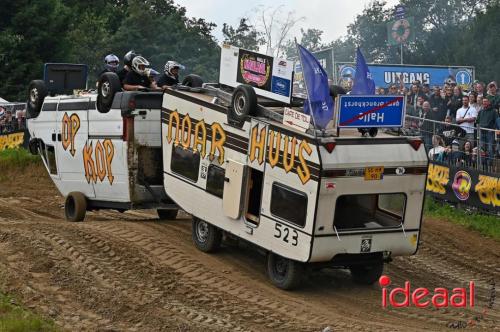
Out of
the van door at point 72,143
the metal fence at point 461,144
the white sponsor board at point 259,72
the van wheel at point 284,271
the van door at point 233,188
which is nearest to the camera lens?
the van wheel at point 284,271

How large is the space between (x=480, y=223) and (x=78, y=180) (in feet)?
26.9

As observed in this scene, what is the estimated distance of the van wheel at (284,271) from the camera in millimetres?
13500

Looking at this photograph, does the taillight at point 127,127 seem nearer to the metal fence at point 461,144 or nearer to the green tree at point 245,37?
the metal fence at point 461,144

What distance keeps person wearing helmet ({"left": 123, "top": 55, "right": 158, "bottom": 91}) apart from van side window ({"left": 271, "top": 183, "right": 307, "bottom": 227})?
5.35m

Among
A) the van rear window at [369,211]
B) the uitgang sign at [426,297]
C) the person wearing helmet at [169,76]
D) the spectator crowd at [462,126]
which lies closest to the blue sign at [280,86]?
the van rear window at [369,211]

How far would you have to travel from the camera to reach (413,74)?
1252 inches

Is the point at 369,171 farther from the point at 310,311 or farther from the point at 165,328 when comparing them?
the point at 165,328

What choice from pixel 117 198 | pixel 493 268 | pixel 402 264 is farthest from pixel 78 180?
pixel 493 268

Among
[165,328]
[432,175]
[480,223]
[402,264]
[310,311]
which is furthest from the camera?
[432,175]

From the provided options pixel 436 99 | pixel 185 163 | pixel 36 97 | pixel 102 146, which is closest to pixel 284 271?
pixel 185 163

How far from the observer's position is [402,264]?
1606 cm

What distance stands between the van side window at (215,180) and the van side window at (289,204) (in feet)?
4.49

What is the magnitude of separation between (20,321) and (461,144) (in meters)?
12.4

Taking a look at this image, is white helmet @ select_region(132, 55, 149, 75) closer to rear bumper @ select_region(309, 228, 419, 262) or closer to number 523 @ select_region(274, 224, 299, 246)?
number 523 @ select_region(274, 224, 299, 246)
